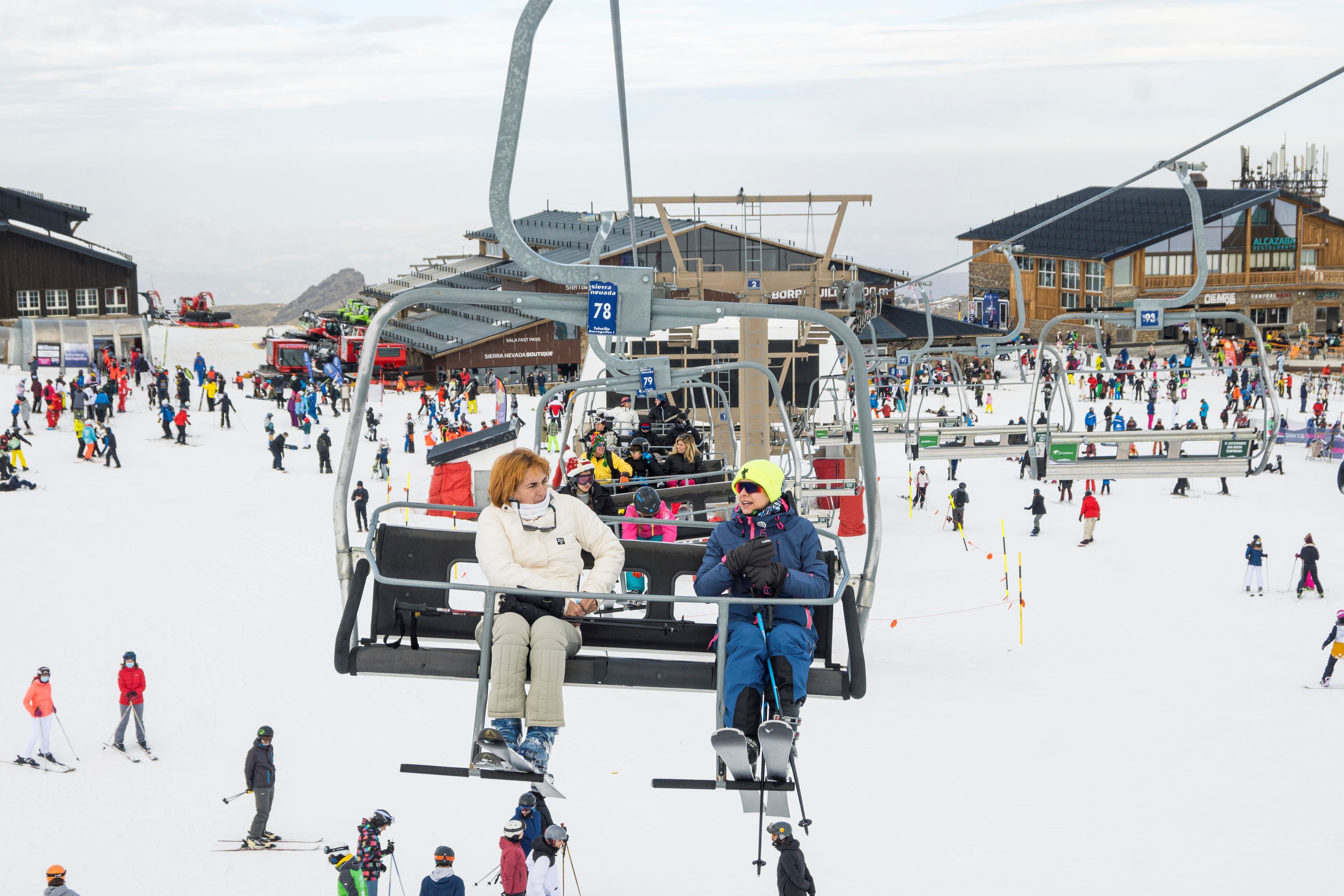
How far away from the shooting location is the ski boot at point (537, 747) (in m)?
4.22

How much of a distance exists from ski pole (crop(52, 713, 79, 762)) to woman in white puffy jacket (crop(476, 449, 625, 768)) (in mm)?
8183

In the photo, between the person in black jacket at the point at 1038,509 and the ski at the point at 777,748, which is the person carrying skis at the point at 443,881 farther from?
the person in black jacket at the point at 1038,509

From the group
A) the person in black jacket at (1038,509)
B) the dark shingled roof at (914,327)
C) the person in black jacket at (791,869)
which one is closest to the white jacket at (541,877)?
the person in black jacket at (791,869)

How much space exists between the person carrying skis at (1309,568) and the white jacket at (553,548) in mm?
15108

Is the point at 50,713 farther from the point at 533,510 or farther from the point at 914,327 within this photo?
the point at 914,327

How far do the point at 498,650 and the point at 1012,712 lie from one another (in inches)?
388

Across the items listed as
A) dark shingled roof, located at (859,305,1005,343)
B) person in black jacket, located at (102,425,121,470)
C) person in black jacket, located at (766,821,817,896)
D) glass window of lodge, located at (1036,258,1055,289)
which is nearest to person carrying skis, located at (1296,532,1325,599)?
person in black jacket, located at (766,821,817,896)

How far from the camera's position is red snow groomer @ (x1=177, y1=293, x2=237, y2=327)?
62.7m

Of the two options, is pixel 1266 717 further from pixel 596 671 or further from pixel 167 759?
pixel 167 759

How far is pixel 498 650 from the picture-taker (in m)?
4.25

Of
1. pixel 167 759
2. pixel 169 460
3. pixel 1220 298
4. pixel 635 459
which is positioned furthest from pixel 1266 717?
pixel 1220 298

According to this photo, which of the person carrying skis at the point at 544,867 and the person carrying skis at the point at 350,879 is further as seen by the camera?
the person carrying skis at the point at 350,879

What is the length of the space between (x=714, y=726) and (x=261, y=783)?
5276 mm

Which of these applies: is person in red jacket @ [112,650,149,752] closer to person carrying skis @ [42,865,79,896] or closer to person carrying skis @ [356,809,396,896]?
person carrying skis @ [42,865,79,896]
